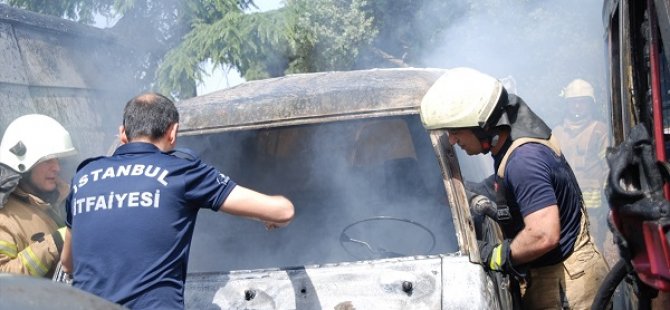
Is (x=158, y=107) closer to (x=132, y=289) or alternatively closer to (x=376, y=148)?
(x=132, y=289)

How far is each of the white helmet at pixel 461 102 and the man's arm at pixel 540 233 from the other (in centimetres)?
44

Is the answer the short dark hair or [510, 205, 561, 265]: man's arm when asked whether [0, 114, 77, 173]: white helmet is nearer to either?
the short dark hair

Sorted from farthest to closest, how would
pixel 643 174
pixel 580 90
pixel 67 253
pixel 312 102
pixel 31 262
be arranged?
1. pixel 580 90
2. pixel 312 102
3. pixel 31 262
4. pixel 67 253
5. pixel 643 174

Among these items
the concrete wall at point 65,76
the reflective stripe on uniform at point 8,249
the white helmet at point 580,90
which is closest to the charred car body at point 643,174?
the reflective stripe on uniform at point 8,249

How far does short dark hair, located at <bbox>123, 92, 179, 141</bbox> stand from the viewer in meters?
2.62

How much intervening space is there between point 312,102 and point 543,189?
1.16m

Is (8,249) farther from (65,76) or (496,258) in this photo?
(65,76)

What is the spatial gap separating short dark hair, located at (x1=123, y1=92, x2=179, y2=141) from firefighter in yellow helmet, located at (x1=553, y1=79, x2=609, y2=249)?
220 inches

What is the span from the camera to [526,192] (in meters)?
2.91

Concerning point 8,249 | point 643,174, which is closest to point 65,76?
point 8,249

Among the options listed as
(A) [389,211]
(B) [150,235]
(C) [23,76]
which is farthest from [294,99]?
(C) [23,76]

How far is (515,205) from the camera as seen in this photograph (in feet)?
10.3

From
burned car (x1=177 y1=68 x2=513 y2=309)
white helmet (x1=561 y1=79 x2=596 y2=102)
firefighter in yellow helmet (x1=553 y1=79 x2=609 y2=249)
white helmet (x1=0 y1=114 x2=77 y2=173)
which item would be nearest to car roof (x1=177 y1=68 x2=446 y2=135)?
burned car (x1=177 y1=68 x2=513 y2=309)

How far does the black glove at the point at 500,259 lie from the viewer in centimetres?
294
